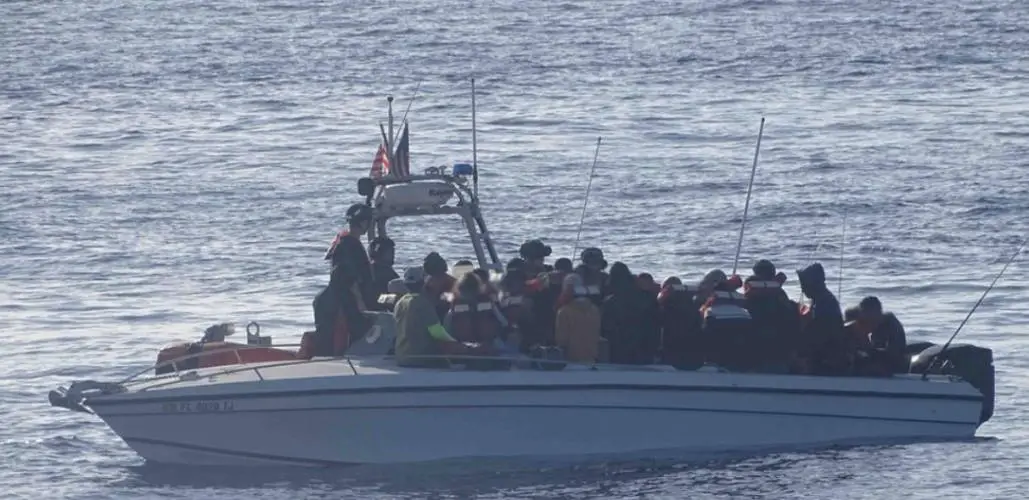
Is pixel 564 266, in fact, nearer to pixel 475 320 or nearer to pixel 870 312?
pixel 475 320

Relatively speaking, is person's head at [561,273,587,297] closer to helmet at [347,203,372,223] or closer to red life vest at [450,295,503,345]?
red life vest at [450,295,503,345]

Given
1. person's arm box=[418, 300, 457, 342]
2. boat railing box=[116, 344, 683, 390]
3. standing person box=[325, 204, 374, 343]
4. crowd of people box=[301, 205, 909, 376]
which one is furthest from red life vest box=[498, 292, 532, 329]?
standing person box=[325, 204, 374, 343]

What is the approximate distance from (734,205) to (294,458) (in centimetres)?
1385

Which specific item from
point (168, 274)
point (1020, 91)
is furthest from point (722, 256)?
point (1020, 91)

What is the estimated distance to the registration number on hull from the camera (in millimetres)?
14195

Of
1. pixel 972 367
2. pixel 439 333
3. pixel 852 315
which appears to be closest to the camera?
pixel 439 333

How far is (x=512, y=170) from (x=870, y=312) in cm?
1512

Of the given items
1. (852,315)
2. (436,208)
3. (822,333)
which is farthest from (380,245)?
(852,315)

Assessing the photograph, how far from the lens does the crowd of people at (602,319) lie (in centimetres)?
1466

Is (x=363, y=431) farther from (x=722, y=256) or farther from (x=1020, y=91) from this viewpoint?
(x=1020, y=91)

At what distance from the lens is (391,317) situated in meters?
15.1

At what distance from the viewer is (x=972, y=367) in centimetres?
1555

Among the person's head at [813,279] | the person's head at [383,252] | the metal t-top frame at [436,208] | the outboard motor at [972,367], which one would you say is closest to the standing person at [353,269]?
the person's head at [383,252]

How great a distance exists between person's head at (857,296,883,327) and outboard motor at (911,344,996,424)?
0.60 meters
